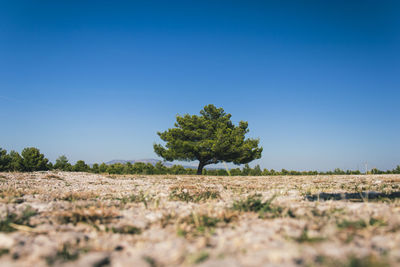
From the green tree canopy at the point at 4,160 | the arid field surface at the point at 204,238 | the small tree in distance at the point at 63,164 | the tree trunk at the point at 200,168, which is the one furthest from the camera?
the tree trunk at the point at 200,168

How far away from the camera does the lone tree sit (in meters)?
24.5

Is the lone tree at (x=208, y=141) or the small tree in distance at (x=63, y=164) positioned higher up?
the lone tree at (x=208, y=141)

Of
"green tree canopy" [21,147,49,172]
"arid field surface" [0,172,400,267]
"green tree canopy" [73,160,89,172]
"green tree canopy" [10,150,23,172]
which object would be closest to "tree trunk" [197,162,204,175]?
"green tree canopy" [73,160,89,172]

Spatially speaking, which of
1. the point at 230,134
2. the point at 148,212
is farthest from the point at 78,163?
the point at 148,212

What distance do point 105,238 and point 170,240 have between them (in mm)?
597

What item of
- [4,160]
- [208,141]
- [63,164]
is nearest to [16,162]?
[4,160]

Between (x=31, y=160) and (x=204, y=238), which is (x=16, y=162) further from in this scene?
(x=204, y=238)

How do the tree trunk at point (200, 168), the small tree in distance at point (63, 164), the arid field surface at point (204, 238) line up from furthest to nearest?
1. the tree trunk at point (200, 168)
2. the small tree in distance at point (63, 164)
3. the arid field surface at point (204, 238)

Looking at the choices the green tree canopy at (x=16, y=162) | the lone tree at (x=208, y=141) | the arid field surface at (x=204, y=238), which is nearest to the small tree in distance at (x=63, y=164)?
the green tree canopy at (x=16, y=162)

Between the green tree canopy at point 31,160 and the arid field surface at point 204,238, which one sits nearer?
the arid field surface at point 204,238

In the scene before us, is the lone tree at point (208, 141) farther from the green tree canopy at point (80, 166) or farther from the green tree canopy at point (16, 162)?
the green tree canopy at point (16, 162)

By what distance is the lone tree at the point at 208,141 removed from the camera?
24547 millimetres

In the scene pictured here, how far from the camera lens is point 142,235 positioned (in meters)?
2.12

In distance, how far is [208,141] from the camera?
2405 cm
